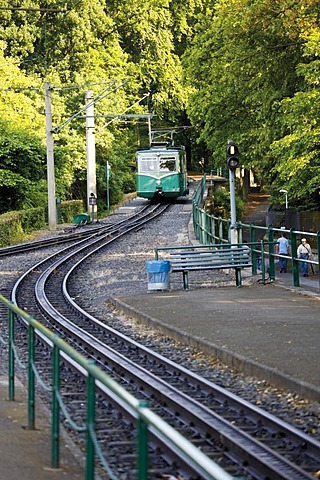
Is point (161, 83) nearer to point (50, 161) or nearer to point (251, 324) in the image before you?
point (50, 161)

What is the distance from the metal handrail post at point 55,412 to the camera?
25.2 feet

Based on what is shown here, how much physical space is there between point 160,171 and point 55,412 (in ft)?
165

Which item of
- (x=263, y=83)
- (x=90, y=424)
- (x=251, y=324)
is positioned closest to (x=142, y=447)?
(x=90, y=424)

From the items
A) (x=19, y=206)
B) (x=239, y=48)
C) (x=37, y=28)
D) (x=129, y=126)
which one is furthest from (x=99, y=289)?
(x=129, y=126)

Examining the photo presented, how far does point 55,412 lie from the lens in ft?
26.2

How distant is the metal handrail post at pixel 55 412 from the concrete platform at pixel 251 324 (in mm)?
3143

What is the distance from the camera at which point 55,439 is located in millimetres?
7727

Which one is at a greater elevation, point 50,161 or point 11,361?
point 50,161

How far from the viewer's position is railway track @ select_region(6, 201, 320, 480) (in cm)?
780

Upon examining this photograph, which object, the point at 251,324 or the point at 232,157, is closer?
the point at 251,324

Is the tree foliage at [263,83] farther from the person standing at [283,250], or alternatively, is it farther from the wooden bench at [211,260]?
the wooden bench at [211,260]

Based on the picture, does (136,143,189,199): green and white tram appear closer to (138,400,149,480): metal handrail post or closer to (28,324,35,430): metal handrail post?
(28,324,35,430): metal handrail post

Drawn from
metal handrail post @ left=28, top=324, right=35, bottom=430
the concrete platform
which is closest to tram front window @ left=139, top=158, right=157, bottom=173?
the concrete platform

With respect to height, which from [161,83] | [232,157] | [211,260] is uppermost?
[161,83]
